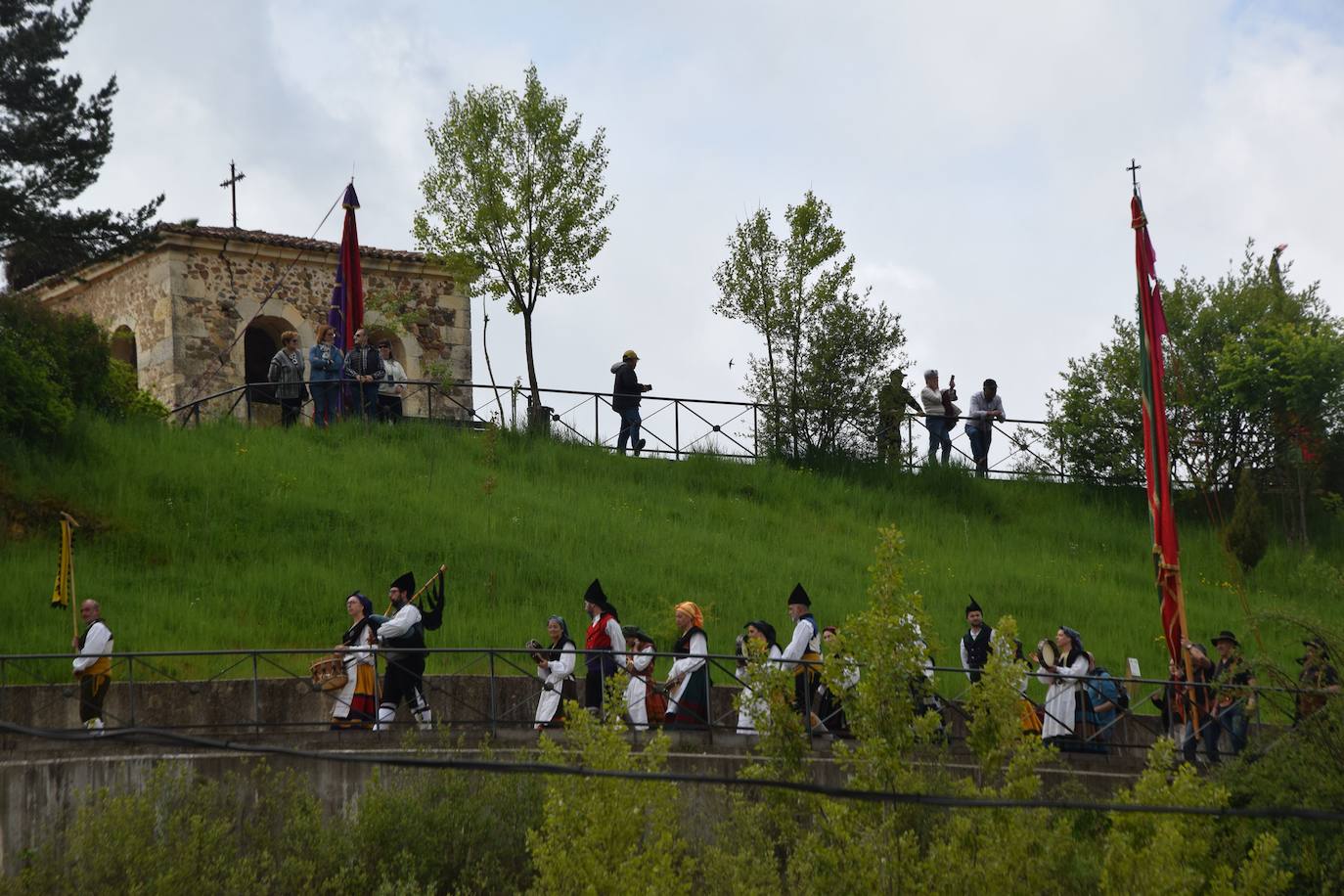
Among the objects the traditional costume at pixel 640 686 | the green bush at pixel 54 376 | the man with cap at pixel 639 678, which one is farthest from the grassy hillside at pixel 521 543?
the traditional costume at pixel 640 686

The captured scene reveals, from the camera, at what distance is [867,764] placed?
36.2 ft

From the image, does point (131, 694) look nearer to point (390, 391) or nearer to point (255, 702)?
point (255, 702)

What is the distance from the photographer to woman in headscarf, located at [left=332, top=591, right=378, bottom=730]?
15.7 metres

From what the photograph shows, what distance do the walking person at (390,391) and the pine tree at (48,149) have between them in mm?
4545

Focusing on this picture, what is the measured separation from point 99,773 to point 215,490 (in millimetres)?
8876

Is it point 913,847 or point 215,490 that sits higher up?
point 215,490

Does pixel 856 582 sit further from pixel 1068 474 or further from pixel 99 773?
pixel 99 773

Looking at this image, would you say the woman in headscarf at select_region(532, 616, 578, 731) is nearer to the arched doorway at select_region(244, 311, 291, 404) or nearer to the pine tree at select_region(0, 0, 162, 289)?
the pine tree at select_region(0, 0, 162, 289)

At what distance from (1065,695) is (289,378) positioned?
13510 mm

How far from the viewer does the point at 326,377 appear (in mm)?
26328

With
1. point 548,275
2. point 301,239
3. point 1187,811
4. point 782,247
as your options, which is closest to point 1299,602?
point 782,247

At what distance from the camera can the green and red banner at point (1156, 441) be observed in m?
16.8

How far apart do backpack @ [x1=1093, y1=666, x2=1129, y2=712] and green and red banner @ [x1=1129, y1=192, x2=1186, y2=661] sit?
0.57 m

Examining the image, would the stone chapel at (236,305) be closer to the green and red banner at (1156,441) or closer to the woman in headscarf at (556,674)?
the green and red banner at (1156,441)
